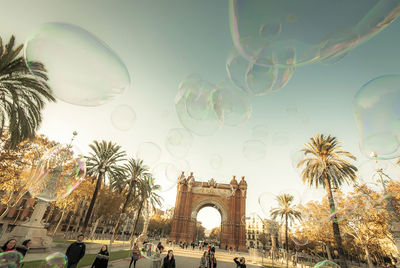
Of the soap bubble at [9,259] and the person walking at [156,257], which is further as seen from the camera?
the person walking at [156,257]

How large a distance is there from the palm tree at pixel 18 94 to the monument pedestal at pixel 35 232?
5538 millimetres

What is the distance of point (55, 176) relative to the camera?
1352 centimetres

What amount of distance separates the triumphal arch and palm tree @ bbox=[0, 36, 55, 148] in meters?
31.0

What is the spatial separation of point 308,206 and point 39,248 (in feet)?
117

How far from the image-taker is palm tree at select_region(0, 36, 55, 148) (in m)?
11.8

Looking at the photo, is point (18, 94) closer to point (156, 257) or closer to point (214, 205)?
point (156, 257)

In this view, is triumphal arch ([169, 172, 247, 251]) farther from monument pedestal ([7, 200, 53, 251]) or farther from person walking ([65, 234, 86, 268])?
person walking ([65, 234, 86, 268])

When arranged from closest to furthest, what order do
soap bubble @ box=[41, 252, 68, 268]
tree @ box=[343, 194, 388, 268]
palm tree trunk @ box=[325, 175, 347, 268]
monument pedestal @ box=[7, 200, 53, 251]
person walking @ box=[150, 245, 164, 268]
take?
soap bubble @ box=[41, 252, 68, 268]
person walking @ box=[150, 245, 164, 268]
monument pedestal @ box=[7, 200, 53, 251]
palm tree trunk @ box=[325, 175, 347, 268]
tree @ box=[343, 194, 388, 268]

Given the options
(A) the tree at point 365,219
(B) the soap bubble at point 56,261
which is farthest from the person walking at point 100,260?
(A) the tree at point 365,219

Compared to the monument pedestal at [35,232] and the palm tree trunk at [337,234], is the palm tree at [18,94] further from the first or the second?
the palm tree trunk at [337,234]

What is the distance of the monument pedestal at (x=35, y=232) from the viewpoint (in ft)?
42.8

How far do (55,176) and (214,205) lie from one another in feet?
126

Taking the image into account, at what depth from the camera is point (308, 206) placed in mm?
31875

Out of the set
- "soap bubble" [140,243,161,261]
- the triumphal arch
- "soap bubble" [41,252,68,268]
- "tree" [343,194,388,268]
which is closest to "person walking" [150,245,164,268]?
"soap bubble" [140,243,161,261]
